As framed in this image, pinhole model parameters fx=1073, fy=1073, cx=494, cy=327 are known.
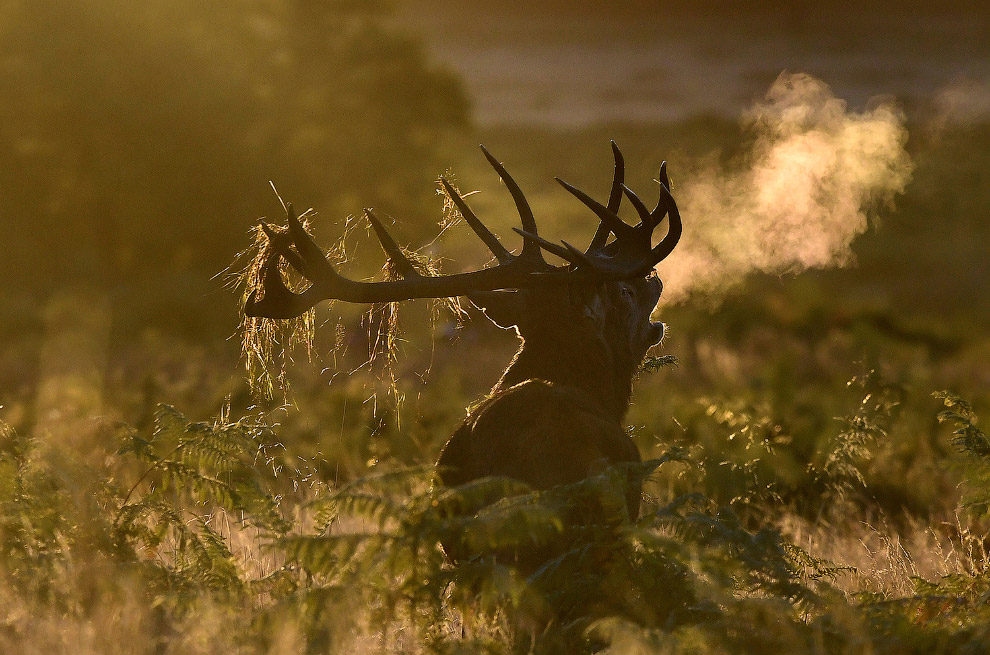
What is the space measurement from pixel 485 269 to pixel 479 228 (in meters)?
0.55

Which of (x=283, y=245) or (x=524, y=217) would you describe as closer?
(x=283, y=245)

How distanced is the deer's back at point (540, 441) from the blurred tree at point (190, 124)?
23.7 m

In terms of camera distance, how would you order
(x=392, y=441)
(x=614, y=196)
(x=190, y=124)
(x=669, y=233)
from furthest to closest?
1. (x=190, y=124)
2. (x=392, y=441)
3. (x=614, y=196)
4. (x=669, y=233)

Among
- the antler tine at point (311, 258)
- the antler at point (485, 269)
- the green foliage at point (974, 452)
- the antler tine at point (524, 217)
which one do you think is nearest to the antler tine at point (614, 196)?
the antler at point (485, 269)

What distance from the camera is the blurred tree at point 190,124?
1073 inches

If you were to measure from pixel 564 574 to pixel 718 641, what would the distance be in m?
0.70

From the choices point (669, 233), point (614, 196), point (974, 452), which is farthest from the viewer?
point (614, 196)

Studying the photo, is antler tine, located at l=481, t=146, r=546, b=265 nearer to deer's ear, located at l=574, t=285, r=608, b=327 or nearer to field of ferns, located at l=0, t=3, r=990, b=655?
deer's ear, located at l=574, t=285, r=608, b=327

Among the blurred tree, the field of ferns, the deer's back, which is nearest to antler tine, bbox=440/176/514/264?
the field of ferns

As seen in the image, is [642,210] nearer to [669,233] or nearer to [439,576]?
[669,233]

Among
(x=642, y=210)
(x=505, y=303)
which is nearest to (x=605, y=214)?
(x=642, y=210)

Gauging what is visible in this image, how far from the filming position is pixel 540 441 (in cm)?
505

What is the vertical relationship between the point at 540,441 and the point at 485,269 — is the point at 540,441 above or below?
below

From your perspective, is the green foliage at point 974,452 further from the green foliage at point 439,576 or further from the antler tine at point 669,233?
the antler tine at point 669,233
